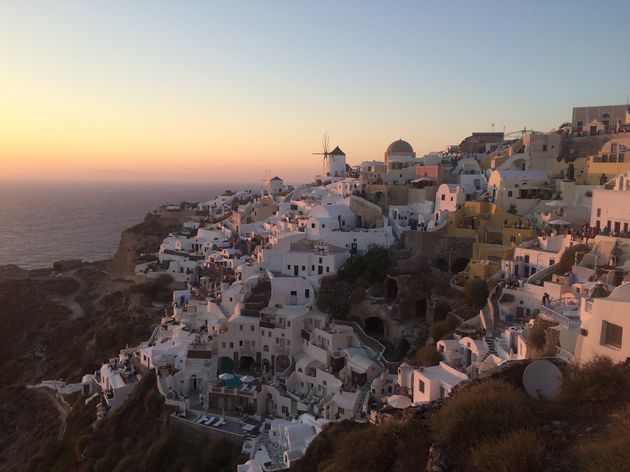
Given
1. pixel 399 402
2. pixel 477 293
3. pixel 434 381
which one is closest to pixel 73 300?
pixel 477 293

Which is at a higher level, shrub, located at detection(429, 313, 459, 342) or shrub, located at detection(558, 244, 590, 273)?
shrub, located at detection(558, 244, 590, 273)

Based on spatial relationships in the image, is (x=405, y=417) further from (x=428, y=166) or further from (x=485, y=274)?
(x=428, y=166)

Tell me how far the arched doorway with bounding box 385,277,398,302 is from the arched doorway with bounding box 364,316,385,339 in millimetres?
→ 1380

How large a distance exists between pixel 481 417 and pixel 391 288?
19406 mm

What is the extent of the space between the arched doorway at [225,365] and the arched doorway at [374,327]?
7.01 m

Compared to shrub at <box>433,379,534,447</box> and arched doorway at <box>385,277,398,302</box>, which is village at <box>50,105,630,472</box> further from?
shrub at <box>433,379,534,447</box>

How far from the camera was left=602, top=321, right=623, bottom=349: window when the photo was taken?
411 inches

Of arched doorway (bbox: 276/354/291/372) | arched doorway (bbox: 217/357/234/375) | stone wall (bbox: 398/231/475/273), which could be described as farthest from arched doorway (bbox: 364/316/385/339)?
arched doorway (bbox: 217/357/234/375)

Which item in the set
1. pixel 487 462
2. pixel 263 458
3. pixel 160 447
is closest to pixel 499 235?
pixel 263 458

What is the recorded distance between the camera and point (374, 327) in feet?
91.8

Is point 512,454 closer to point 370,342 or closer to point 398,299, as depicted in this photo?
point 370,342

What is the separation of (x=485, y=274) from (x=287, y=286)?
987cm

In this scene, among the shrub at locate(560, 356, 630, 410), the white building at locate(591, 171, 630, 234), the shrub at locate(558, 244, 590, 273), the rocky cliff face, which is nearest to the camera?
the shrub at locate(560, 356, 630, 410)

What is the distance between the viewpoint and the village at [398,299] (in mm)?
17875
